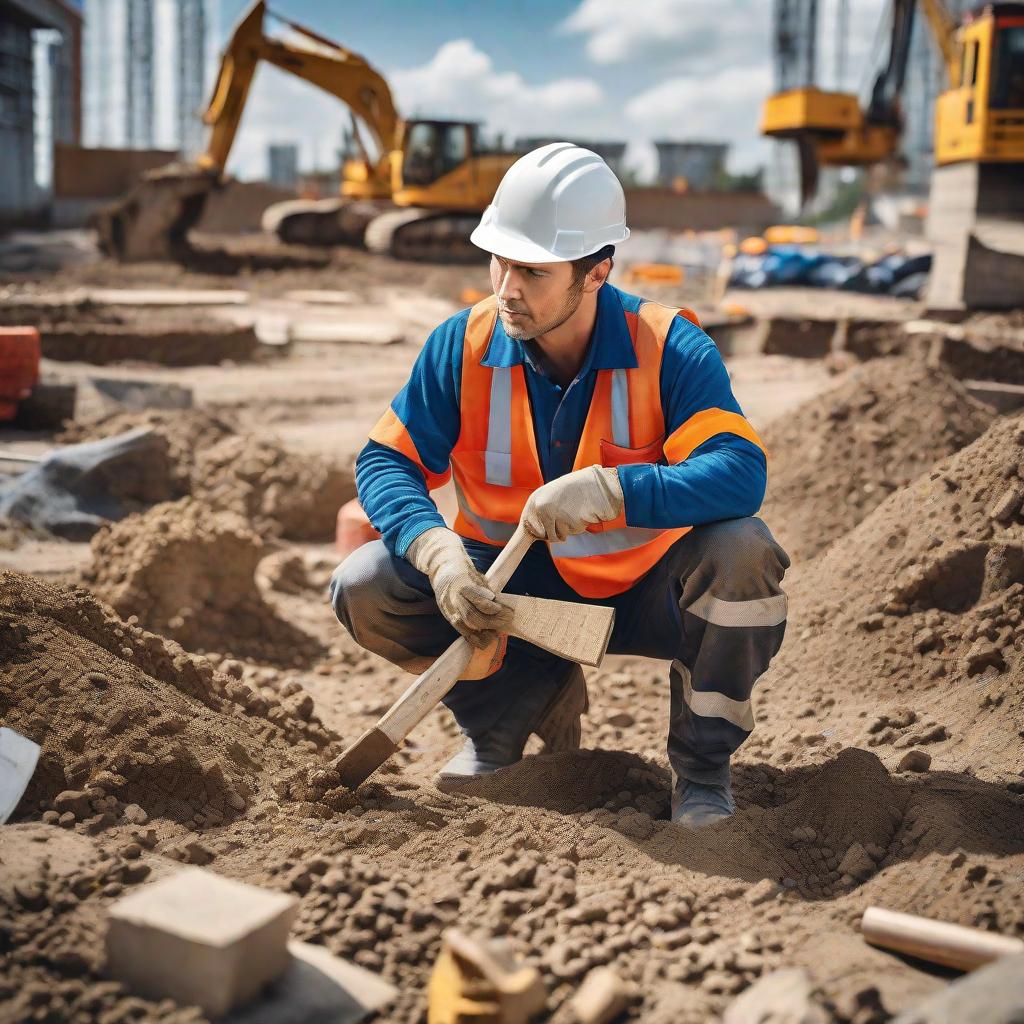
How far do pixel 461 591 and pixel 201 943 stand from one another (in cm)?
111

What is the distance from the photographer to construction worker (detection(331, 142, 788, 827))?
2789 mm

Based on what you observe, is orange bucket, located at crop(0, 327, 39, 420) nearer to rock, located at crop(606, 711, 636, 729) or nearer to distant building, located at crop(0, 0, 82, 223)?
rock, located at crop(606, 711, 636, 729)

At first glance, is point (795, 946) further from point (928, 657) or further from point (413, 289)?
point (413, 289)

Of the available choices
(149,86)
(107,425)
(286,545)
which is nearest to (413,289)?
(107,425)

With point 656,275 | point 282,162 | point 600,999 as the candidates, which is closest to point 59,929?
point 600,999

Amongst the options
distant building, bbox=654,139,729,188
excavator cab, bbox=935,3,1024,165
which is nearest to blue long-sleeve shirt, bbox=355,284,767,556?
excavator cab, bbox=935,3,1024,165

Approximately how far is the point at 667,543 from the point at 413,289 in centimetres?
1441

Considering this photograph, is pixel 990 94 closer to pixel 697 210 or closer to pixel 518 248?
pixel 518 248

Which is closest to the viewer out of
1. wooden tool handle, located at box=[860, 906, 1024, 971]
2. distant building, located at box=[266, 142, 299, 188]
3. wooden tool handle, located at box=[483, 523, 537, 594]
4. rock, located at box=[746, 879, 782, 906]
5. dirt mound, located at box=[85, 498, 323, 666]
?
wooden tool handle, located at box=[860, 906, 1024, 971]

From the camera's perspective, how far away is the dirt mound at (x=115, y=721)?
259 centimetres

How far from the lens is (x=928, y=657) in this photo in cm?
355

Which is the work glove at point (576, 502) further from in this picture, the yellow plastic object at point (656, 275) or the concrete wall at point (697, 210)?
the concrete wall at point (697, 210)

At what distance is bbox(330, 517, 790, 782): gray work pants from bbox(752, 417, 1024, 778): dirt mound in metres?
0.52

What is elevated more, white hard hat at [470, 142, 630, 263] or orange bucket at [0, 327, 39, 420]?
white hard hat at [470, 142, 630, 263]
